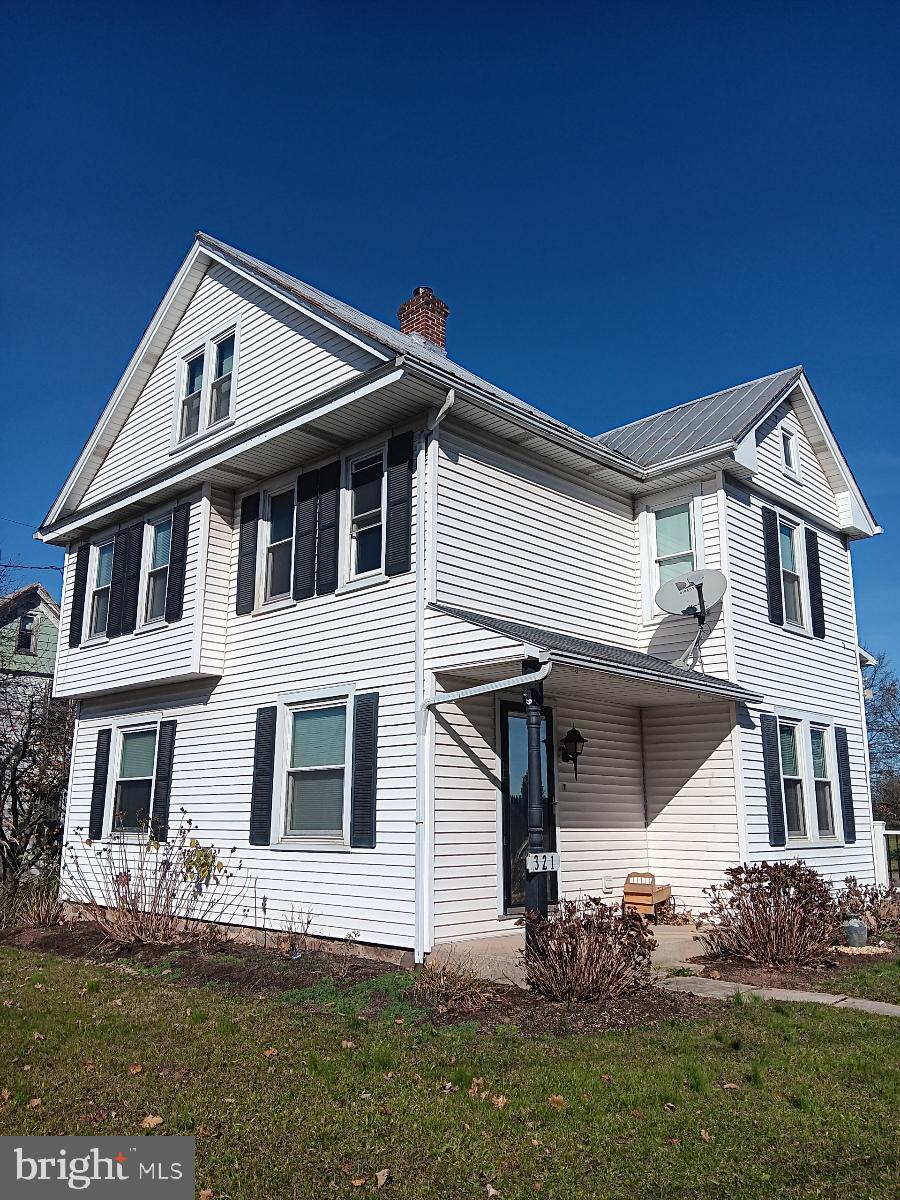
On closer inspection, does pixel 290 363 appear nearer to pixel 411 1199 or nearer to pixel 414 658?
pixel 414 658

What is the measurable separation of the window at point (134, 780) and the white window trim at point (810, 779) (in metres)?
8.65

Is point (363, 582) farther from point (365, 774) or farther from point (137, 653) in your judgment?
point (137, 653)

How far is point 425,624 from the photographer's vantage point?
381 inches

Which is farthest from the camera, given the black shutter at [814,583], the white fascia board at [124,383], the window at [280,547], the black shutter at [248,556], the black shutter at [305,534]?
the black shutter at [814,583]

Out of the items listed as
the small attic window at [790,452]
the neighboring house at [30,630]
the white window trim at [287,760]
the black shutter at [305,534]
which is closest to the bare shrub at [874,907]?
the small attic window at [790,452]

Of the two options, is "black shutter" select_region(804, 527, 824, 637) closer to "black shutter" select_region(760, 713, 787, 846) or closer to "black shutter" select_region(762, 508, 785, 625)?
"black shutter" select_region(762, 508, 785, 625)

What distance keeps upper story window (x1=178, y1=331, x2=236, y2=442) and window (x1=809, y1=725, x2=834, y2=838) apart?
956cm

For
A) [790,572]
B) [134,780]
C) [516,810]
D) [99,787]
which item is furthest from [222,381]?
[790,572]

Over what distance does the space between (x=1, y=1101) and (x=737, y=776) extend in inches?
342

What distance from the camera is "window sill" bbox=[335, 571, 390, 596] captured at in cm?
1034

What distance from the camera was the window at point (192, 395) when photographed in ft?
44.2

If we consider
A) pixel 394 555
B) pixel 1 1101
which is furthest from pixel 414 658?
pixel 1 1101

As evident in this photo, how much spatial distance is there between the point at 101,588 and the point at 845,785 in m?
11.7

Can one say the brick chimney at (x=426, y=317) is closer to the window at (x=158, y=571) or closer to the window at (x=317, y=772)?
the window at (x=158, y=571)
